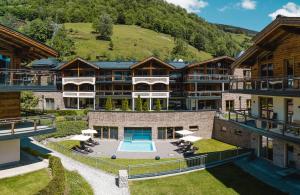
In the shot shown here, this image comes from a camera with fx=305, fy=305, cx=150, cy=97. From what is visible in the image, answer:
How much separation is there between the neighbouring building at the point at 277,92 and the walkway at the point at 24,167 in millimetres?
16526

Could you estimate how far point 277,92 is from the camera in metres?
20.4

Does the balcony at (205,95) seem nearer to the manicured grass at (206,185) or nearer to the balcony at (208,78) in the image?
the balcony at (208,78)

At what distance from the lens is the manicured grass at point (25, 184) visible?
1829cm

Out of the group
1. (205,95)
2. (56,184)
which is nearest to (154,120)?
(205,95)

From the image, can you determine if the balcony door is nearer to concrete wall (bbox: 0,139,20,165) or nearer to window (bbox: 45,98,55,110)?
concrete wall (bbox: 0,139,20,165)

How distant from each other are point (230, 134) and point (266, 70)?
42.0ft

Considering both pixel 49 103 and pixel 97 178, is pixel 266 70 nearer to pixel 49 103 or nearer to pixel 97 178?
pixel 97 178

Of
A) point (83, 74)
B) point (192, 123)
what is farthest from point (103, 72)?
point (192, 123)

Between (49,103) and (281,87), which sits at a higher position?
(281,87)

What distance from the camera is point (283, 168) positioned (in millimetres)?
23391

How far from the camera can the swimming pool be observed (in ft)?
115

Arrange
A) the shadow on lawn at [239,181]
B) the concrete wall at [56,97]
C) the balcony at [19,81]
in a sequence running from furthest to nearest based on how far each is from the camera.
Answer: the concrete wall at [56,97], the balcony at [19,81], the shadow on lawn at [239,181]

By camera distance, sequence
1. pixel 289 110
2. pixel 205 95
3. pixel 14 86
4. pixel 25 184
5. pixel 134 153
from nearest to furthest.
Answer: pixel 25 184 < pixel 14 86 < pixel 289 110 < pixel 134 153 < pixel 205 95

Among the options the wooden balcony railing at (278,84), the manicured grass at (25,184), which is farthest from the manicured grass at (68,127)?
the wooden balcony railing at (278,84)
